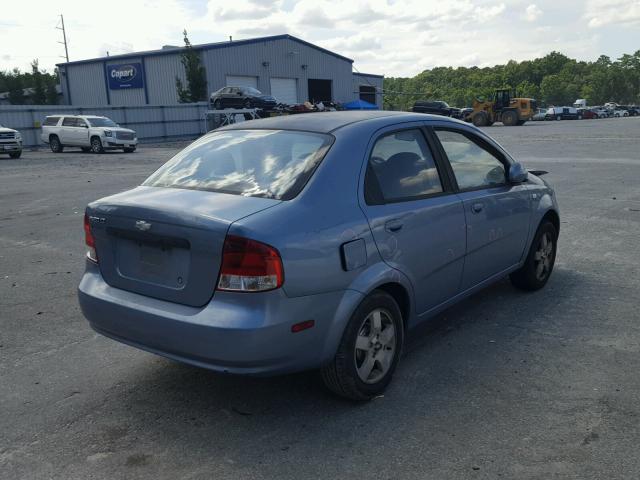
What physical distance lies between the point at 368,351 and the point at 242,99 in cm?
3689

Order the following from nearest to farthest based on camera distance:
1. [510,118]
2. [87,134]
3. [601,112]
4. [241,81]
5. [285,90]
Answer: [87,134]
[241,81]
[510,118]
[285,90]
[601,112]

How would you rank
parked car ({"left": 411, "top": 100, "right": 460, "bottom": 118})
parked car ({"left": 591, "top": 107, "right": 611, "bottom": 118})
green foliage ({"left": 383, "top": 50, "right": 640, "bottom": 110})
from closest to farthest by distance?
parked car ({"left": 411, "top": 100, "right": 460, "bottom": 118}) → parked car ({"left": 591, "top": 107, "right": 611, "bottom": 118}) → green foliage ({"left": 383, "top": 50, "right": 640, "bottom": 110})

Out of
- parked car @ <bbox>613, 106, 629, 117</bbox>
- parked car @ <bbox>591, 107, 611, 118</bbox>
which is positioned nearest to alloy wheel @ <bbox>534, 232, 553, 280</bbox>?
parked car @ <bbox>591, 107, 611, 118</bbox>

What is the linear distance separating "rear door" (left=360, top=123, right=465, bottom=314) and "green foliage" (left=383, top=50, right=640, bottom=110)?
12408cm

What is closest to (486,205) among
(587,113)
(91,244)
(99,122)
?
(91,244)

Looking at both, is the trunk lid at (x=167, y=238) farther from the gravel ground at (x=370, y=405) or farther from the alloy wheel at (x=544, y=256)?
the alloy wheel at (x=544, y=256)

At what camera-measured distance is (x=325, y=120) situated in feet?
13.5

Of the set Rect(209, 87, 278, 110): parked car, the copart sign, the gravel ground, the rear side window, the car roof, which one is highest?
the copart sign

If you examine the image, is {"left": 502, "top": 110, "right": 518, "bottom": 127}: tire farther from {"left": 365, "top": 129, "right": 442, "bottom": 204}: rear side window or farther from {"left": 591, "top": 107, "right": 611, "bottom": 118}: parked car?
{"left": 365, "top": 129, "right": 442, "bottom": 204}: rear side window

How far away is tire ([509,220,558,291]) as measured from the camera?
555 cm

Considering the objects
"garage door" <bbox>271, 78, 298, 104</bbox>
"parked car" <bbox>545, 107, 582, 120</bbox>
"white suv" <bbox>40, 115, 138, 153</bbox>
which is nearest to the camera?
"white suv" <bbox>40, 115, 138, 153</bbox>

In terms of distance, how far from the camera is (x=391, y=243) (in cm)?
370

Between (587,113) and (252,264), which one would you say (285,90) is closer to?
(587,113)

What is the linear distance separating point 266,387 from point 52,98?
5811cm
